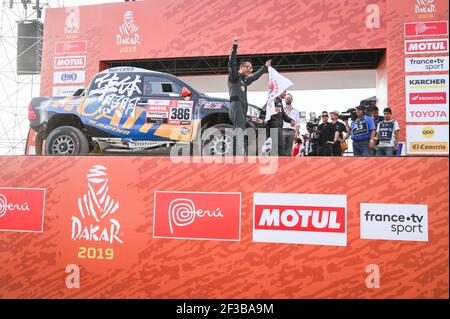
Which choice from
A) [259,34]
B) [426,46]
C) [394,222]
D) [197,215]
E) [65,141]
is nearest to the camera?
→ [394,222]

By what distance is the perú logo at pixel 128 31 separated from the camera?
34.6 feet

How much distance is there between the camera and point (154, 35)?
34.2 feet

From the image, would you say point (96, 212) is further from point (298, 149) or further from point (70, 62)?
point (70, 62)

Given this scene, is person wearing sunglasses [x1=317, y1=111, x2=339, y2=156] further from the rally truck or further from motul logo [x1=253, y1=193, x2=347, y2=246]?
motul logo [x1=253, y1=193, x2=347, y2=246]

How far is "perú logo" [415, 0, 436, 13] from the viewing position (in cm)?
899

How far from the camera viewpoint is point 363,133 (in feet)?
22.9

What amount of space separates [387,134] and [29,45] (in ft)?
41.9

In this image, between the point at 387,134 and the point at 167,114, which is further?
the point at 387,134

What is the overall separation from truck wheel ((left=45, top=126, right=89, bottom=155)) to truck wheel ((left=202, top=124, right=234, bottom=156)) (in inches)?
76.8

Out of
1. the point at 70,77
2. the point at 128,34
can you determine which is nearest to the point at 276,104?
the point at 128,34

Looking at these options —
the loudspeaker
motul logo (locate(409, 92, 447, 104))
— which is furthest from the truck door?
the loudspeaker

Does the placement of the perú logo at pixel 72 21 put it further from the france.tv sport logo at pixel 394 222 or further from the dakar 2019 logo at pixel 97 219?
the france.tv sport logo at pixel 394 222

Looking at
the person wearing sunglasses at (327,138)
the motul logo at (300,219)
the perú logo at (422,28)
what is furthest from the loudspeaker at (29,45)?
the motul logo at (300,219)
